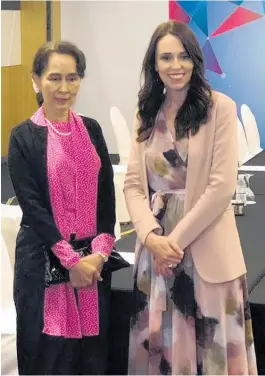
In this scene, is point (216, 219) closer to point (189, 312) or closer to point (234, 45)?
point (189, 312)

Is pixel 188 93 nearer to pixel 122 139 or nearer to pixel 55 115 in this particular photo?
pixel 55 115

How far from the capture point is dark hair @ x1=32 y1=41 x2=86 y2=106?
1899 millimetres

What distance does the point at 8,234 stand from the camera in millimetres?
2775

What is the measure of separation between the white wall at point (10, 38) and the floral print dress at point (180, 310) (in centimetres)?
618

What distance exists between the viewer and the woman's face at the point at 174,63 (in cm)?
194

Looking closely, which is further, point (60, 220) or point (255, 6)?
point (255, 6)

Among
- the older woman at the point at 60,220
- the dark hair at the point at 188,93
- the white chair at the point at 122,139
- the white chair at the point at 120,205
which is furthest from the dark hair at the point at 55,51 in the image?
the white chair at the point at 122,139

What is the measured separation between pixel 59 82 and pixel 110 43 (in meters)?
6.67

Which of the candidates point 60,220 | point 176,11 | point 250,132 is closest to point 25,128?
point 60,220

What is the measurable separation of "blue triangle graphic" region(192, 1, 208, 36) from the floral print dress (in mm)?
6259

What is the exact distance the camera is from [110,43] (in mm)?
8383

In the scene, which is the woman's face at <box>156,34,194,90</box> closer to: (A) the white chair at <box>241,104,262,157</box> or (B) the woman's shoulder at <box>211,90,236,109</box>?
(B) the woman's shoulder at <box>211,90,236,109</box>

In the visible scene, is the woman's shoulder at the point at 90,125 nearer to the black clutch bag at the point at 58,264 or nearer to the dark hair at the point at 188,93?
the dark hair at the point at 188,93

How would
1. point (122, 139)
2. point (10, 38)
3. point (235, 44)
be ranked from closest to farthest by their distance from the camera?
point (122, 139), point (235, 44), point (10, 38)
